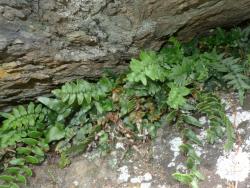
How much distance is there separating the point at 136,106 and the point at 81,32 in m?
0.86

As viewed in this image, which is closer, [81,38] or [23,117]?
[81,38]

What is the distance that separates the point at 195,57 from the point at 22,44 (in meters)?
1.61

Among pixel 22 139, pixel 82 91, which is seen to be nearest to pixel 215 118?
pixel 82 91

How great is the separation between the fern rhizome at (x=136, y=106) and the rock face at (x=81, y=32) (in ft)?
0.46

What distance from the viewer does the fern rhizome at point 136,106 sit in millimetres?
3492

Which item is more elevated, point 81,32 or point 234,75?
point 81,32

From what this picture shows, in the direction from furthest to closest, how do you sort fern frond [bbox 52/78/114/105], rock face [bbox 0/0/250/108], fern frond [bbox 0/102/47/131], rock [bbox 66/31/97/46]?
fern frond [bbox 0/102/47/131] < fern frond [bbox 52/78/114/105] < rock [bbox 66/31/97/46] < rock face [bbox 0/0/250/108]

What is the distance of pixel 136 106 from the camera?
368 centimetres

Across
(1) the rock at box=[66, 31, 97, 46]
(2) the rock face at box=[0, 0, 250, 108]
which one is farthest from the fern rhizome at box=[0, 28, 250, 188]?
(1) the rock at box=[66, 31, 97, 46]

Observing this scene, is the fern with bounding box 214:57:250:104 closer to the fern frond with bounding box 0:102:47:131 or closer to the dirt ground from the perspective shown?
the dirt ground

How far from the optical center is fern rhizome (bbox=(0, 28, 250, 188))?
11.5ft

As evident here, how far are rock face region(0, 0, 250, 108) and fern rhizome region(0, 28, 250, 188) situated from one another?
0.46 ft

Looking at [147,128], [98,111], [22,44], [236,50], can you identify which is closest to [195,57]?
[236,50]

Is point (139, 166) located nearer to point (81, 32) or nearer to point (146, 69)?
point (146, 69)
